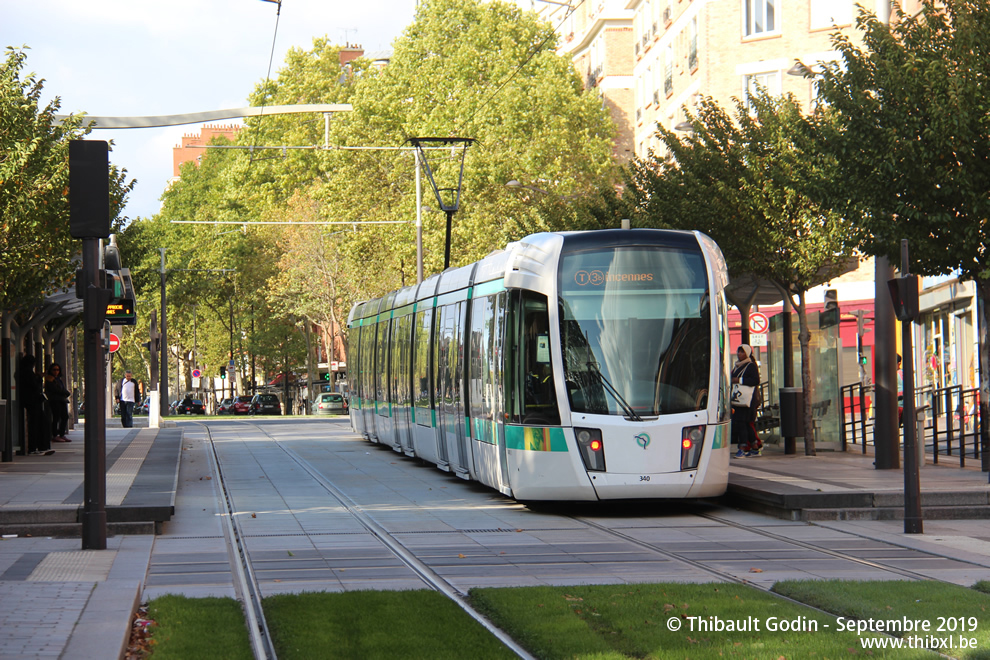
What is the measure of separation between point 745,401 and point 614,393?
7.80 metres

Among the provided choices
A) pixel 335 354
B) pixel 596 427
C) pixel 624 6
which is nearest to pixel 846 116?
pixel 596 427

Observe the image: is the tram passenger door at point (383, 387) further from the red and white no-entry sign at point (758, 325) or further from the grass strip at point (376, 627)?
the grass strip at point (376, 627)

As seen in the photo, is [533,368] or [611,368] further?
[533,368]

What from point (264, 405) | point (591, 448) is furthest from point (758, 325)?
point (264, 405)

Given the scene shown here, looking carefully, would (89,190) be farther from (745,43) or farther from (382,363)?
(745,43)

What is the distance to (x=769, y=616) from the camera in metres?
8.28

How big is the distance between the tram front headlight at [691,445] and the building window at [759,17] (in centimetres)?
3640

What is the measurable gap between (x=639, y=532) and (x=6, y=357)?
42.8ft

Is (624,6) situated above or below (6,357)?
above

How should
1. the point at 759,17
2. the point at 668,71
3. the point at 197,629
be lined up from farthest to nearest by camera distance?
1. the point at 668,71
2. the point at 759,17
3. the point at 197,629

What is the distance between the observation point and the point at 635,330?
14984 mm

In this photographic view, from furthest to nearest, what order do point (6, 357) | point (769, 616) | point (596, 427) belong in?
point (6, 357) < point (596, 427) < point (769, 616)

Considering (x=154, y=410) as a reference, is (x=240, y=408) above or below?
below

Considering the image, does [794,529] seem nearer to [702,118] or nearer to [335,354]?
[702,118]
